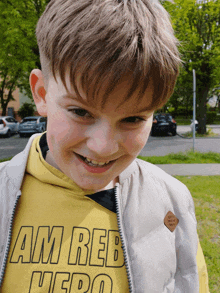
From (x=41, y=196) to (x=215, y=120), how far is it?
116 ft

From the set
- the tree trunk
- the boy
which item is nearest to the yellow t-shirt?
the boy

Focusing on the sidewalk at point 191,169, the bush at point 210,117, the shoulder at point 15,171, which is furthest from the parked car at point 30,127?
the bush at point 210,117

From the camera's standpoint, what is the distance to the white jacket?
113 cm

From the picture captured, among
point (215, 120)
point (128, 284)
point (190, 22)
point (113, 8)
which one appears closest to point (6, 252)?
point (128, 284)

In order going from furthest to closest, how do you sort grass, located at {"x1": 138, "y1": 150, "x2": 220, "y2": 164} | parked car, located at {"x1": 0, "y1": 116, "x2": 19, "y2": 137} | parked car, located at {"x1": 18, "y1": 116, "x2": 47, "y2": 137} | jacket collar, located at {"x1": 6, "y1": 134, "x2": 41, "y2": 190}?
parked car, located at {"x1": 0, "y1": 116, "x2": 19, "y2": 137}, parked car, located at {"x1": 18, "y1": 116, "x2": 47, "y2": 137}, grass, located at {"x1": 138, "y1": 150, "x2": 220, "y2": 164}, jacket collar, located at {"x1": 6, "y1": 134, "x2": 41, "y2": 190}

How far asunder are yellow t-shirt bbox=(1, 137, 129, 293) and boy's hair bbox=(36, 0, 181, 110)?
498 millimetres

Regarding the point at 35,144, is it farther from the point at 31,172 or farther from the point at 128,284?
the point at 128,284

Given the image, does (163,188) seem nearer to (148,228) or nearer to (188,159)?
(148,228)

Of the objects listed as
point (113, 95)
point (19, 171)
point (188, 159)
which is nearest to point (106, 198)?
point (19, 171)

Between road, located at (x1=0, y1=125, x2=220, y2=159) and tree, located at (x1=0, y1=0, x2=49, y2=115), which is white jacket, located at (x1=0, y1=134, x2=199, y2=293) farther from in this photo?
road, located at (x1=0, y1=125, x2=220, y2=159)

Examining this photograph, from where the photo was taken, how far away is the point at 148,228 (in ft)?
3.98

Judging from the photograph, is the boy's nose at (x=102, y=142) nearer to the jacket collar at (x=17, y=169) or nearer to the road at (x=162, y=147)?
the jacket collar at (x=17, y=169)

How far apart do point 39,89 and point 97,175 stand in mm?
426

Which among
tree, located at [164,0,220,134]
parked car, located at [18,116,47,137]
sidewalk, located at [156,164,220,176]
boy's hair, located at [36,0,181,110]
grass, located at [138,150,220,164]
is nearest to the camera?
boy's hair, located at [36,0,181,110]
